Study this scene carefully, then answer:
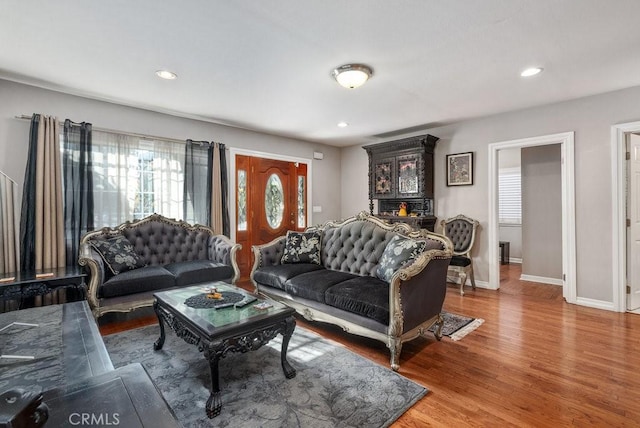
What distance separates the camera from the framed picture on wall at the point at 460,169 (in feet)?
15.2

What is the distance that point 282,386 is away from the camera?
208 centimetres

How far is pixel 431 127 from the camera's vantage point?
5.00m

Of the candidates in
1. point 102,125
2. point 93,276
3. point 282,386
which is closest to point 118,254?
point 93,276

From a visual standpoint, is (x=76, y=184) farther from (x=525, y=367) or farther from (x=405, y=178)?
(x=525, y=367)

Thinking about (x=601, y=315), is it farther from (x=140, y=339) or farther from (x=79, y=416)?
(x=140, y=339)

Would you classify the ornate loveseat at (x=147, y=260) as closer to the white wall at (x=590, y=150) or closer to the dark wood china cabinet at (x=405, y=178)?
the dark wood china cabinet at (x=405, y=178)

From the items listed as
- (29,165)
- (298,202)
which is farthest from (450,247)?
(29,165)

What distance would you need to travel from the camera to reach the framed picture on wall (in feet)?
15.2

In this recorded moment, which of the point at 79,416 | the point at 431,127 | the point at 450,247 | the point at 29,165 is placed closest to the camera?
the point at 79,416

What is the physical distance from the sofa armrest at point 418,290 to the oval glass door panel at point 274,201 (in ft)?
11.5

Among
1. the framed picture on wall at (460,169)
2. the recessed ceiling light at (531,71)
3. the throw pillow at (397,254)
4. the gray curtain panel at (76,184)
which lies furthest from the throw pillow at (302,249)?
the recessed ceiling light at (531,71)

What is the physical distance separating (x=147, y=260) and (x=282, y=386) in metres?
2.69

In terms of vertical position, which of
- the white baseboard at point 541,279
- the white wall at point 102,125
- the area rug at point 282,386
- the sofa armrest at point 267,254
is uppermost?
the white wall at point 102,125

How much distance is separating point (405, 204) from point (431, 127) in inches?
52.5
